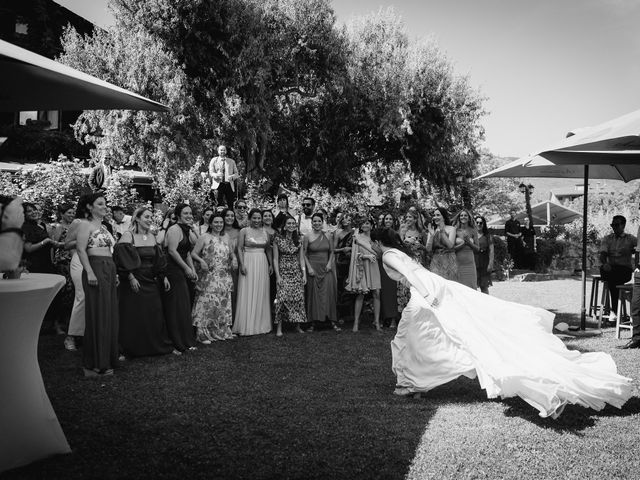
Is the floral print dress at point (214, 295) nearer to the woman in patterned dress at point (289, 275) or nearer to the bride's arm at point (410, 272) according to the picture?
the woman in patterned dress at point (289, 275)

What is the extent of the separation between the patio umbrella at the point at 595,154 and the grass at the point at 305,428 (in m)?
2.83

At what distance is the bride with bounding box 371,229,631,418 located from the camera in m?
4.77

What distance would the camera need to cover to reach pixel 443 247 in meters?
9.88

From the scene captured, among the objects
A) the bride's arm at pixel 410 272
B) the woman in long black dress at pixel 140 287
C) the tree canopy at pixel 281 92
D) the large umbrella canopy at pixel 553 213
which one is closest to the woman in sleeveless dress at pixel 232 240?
the woman in long black dress at pixel 140 287

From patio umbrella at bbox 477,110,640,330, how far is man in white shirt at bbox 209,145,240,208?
572 centimetres

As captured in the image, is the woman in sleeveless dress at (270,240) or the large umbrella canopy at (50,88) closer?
the large umbrella canopy at (50,88)

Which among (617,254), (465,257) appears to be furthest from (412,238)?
(617,254)

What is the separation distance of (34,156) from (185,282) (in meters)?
20.4

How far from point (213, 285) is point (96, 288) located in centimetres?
249

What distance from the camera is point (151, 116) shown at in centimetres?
2038

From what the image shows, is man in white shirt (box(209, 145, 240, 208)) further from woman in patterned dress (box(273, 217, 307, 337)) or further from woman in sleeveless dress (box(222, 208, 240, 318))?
woman in patterned dress (box(273, 217, 307, 337))

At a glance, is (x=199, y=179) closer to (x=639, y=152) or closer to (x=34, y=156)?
(x=34, y=156)

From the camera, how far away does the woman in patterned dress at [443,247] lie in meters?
9.82

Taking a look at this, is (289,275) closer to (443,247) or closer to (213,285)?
(213,285)
